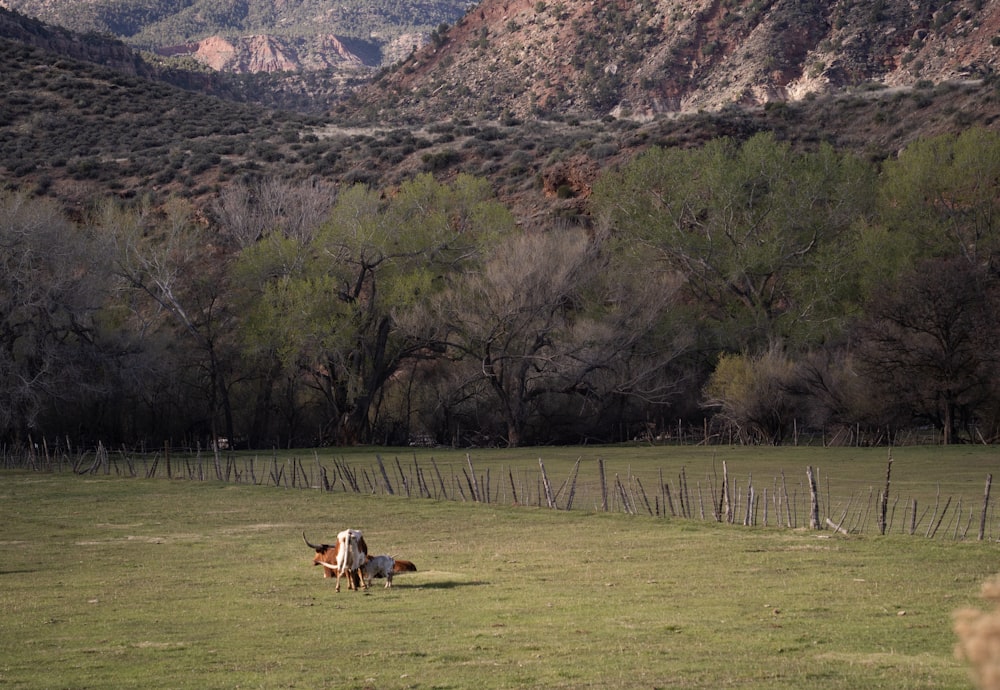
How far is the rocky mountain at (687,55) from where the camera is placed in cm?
10106

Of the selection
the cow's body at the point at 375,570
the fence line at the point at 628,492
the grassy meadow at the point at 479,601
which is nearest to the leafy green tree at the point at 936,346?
the fence line at the point at 628,492

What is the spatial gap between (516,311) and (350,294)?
8276 mm

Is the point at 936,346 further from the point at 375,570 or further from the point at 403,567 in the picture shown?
the point at 375,570

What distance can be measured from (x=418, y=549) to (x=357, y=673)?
1032 centimetres

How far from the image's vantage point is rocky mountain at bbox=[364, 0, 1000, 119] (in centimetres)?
10106

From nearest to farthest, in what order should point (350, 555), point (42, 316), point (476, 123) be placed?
point (350, 555) → point (42, 316) → point (476, 123)

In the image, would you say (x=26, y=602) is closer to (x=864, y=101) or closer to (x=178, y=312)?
(x=178, y=312)

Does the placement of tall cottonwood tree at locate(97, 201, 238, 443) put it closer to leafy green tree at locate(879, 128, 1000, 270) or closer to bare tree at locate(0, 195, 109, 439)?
bare tree at locate(0, 195, 109, 439)

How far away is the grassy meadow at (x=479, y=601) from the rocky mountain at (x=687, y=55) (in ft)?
264

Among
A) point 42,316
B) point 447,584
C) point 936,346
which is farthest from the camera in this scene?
point 42,316

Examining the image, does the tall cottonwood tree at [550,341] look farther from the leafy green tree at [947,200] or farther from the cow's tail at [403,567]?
the cow's tail at [403,567]

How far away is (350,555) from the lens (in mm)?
15945

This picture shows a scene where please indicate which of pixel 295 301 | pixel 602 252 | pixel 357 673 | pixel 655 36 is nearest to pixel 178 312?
pixel 295 301

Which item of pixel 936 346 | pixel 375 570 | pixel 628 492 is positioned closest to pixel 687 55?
pixel 936 346
